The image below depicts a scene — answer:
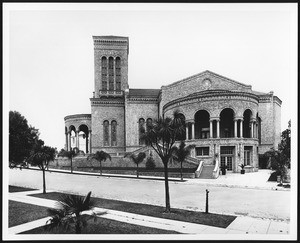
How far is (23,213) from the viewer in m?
14.4

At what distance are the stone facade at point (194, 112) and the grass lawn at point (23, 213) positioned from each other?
85.4 ft

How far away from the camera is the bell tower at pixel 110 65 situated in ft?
191

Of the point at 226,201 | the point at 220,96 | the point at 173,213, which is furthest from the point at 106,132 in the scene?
the point at 173,213

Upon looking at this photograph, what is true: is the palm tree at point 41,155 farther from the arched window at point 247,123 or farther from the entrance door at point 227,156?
the arched window at point 247,123

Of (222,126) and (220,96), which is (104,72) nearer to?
(222,126)

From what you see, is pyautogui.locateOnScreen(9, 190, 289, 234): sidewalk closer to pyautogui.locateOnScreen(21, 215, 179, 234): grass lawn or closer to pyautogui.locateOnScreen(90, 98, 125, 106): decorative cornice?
pyautogui.locateOnScreen(21, 215, 179, 234): grass lawn

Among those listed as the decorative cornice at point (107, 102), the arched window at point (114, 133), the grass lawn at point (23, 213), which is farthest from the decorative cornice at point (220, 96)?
the grass lawn at point (23, 213)

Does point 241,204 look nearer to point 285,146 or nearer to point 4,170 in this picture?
point 285,146

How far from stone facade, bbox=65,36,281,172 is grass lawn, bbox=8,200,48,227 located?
1025 inches

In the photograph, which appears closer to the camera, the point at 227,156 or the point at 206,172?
the point at 206,172

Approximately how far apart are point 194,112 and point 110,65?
1066 inches

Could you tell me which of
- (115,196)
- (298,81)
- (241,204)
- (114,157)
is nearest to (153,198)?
(115,196)

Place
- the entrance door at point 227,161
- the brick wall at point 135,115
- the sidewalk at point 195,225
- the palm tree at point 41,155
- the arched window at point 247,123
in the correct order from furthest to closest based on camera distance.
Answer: the brick wall at point 135,115 → the arched window at point 247,123 → the entrance door at point 227,161 → the palm tree at point 41,155 → the sidewalk at point 195,225

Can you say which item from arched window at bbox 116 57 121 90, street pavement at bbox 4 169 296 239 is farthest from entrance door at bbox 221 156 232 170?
arched window at bbox 116 57 121 90
